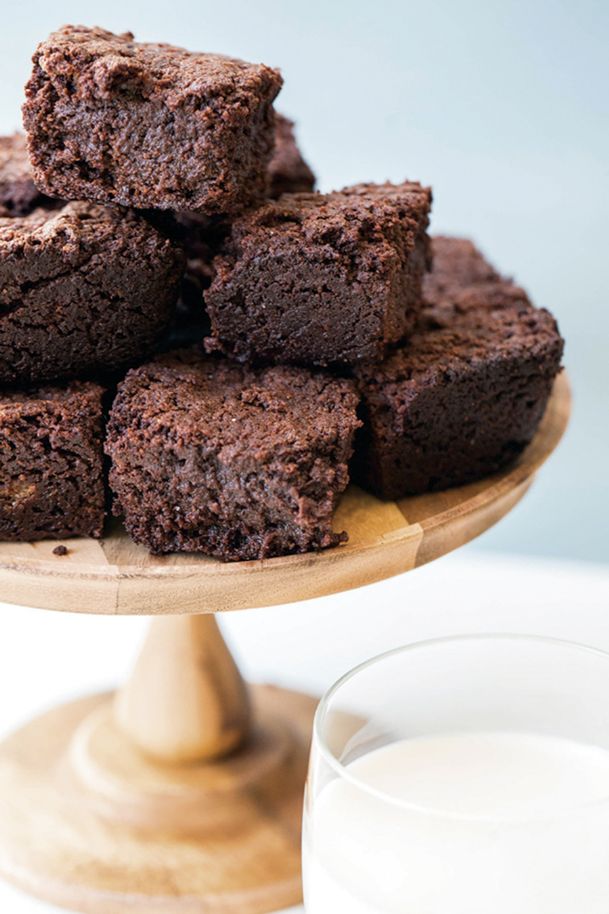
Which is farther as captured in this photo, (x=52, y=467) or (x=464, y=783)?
(x=52, y=467)

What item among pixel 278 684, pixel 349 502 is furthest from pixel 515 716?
pixel 278 684

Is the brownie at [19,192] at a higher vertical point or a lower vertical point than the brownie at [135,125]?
lower

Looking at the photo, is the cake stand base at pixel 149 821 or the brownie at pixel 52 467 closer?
the brownie at pixel 52 467

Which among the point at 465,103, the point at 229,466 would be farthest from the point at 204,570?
the point at 465,103

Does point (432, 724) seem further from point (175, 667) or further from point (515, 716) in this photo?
point (175, 667)

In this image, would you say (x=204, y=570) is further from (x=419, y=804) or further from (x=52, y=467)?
(x=419, y=804)

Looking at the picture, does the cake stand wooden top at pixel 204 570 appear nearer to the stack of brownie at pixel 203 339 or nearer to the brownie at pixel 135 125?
the stack of brownie at pixel 203 339

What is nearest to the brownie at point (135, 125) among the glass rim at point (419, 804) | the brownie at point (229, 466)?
the brownie at point (229, 466)
